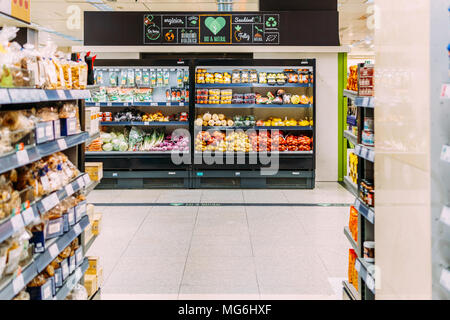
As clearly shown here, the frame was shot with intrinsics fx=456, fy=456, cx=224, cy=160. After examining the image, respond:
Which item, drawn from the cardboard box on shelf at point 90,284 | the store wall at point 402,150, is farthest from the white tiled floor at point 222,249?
the store wall at point 402,150

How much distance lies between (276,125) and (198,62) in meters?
1.65

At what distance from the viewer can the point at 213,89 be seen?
7.72 metres


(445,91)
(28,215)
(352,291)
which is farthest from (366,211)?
(28,215)

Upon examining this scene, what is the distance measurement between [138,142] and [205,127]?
116cm

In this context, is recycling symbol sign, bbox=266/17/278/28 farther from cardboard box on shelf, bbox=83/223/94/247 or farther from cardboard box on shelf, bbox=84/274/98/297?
cardboard box on shelf, bbox=84/274/98/297

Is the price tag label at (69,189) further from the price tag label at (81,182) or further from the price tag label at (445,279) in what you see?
the price tag label at (445,279)

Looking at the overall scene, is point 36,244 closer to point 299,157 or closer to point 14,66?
point 14,66

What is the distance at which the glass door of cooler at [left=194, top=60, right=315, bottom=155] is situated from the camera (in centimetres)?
750

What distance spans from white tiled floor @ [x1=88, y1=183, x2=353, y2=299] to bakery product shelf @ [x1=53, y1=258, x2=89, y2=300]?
50 cm

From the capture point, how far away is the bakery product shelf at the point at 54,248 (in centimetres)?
217

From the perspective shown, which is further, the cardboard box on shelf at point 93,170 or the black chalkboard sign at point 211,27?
the black chalkboard sign at point 211,27

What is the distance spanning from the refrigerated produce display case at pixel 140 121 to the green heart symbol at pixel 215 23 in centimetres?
78

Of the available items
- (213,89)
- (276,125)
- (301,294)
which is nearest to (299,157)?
(276,125)

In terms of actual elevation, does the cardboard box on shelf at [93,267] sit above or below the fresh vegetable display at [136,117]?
below
